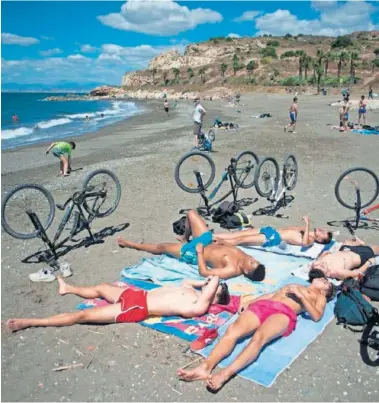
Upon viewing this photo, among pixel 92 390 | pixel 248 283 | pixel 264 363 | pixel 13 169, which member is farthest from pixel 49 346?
pixel 13 169

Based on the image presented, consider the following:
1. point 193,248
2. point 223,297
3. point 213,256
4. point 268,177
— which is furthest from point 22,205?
point 268,177

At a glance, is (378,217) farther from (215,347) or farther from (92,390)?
(92,390)

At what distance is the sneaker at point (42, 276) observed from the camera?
5941 millimetres

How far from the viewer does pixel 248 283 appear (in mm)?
5832

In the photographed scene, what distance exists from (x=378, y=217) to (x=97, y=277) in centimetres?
606

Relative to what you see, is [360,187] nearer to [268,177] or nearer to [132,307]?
[268,177]

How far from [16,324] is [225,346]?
2502mm

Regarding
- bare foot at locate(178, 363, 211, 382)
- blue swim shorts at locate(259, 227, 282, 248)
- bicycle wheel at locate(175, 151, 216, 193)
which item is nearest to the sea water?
bicycle wheel at locate(175, 151, 216, 193)

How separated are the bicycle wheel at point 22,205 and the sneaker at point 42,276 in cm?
76

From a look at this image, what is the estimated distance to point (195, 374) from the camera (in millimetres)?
3846

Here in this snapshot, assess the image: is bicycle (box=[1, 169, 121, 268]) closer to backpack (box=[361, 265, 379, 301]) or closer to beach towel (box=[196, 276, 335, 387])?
beach towel (box=[196, 276, 335, 387])

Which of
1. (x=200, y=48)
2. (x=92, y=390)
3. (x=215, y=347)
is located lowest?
(x=92, y=390)

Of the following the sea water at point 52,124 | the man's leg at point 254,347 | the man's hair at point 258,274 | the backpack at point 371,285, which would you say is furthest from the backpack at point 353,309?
the sea water at point 52,124

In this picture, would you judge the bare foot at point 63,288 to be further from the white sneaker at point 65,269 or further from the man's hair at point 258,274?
the man's hair at point 258,274
